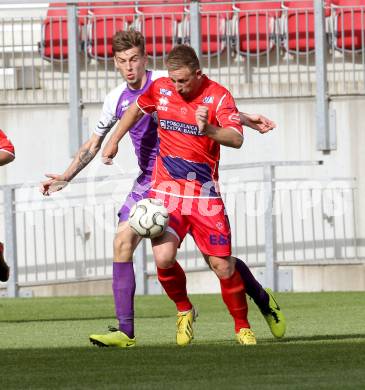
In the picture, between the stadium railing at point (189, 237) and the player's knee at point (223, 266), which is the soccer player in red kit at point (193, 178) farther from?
the stadium railing at point (189, 237)

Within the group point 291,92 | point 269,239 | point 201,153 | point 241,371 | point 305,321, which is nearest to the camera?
point 241,371

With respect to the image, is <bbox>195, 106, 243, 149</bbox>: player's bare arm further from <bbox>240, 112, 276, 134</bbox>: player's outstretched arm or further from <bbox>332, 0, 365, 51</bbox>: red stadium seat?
<bbox>332, 0, 365, 51</bbox>: red stadium seat

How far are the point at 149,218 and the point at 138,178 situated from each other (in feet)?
2.68

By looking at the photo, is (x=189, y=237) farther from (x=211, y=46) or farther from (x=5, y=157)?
(x=5, y=157)

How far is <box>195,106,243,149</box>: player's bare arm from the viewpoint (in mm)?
7902

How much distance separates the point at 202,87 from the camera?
27.9 feet

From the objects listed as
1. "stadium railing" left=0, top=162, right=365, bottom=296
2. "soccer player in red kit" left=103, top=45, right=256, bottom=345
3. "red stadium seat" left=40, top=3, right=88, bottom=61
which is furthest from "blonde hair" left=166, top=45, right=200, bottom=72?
"red stadium seat" left=40, top=3, right=88, bottom=61

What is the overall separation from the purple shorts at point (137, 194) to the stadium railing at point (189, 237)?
6.31 metres

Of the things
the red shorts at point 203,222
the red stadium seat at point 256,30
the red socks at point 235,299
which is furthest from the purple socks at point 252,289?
the red stadium seat at point 256,30

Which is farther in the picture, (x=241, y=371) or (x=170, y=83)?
(x=170, y=83)

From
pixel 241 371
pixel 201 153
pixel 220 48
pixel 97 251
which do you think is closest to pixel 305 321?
pixel 201 153

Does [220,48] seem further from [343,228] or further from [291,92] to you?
[343,228]

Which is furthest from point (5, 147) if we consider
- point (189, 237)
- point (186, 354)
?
point (189, 237)

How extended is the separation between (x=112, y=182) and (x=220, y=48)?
7.89 ft
